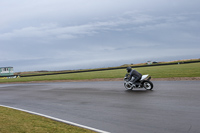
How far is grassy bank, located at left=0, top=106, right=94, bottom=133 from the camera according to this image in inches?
251

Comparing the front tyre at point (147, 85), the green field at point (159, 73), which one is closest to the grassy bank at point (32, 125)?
the front tyre at point (147, 85)

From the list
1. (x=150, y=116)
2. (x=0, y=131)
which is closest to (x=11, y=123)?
(x=0, y=131)

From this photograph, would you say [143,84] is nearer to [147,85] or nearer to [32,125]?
[147,85]

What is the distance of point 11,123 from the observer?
7.36m

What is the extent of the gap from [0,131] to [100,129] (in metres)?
3.06

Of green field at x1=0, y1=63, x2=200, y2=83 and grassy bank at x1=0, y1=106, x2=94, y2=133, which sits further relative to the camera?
green field at x1=0, y1=63, x2=200, y2=83

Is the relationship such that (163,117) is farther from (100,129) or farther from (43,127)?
(43,127)

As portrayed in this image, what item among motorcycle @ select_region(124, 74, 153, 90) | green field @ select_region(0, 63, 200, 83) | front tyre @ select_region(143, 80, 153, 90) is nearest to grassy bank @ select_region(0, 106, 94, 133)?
motorcycle @ select_region(124, 74, 153, 90)

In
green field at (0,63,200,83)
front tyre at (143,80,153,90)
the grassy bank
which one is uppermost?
green field at (0,63,200,83)

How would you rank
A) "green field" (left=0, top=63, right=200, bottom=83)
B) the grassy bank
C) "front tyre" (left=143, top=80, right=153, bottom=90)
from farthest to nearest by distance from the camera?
"green field" (left=0, top=63, right=200, bottom=83), "front tyre" (left=143, top=80, right=153, bottom=90), the grassy bank

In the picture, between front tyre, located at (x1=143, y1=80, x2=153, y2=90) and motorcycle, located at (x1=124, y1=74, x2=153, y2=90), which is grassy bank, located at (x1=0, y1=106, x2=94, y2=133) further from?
front tyre, located at (x1=143, y1=80, x2=153, y2=90)

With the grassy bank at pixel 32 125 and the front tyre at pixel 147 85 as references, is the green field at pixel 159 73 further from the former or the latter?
the grassy bank at pixel 32 125

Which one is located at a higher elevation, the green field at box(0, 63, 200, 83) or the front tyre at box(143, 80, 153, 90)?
the green field at box(0, 63, 200, 83)

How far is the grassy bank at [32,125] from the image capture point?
6.37 metres
